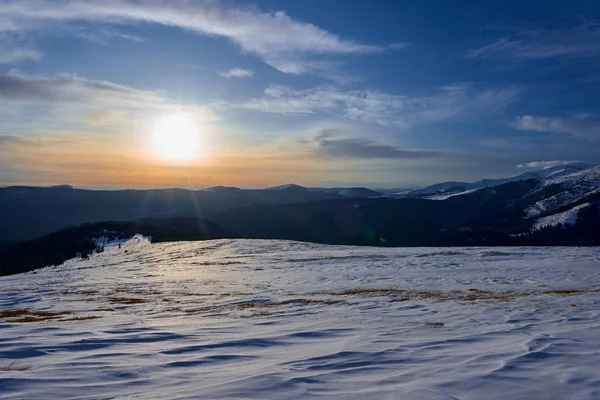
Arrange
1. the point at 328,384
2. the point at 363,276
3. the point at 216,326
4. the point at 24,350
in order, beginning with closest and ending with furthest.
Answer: the point at 328,384 < the point at 24,350 < the point at 216,326 < the point at 363,276

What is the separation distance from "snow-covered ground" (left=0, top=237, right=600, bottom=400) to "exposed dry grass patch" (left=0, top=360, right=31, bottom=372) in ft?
0.06

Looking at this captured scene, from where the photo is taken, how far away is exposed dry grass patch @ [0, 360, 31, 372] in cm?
676

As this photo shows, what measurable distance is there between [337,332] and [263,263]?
2989 centimetres

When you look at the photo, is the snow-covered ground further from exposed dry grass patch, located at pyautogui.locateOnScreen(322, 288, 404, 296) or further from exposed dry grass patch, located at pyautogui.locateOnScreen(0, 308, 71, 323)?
exposed dry grass patch, located at pyautogui.locateOnScreen(0, 308, 71, 323)

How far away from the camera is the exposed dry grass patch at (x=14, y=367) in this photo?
676 centimetres

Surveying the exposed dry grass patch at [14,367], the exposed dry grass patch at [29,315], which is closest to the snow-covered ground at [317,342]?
the exposed dry grass patch at [14,367]

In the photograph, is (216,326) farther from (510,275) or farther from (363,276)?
(510,275)

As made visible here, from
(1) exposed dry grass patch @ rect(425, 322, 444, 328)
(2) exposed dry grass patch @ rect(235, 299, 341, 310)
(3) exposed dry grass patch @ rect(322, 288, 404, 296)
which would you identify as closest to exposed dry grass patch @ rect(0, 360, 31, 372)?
(1) exposed dry grass patch @ rect(425, 322, 444, 328)

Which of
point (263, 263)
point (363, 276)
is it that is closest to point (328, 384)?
point (363, 276)

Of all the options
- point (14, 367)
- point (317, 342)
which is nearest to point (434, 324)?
point (317, 342)

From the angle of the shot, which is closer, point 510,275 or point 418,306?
point 418,306

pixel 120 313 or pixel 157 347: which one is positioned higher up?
pixel 157 347

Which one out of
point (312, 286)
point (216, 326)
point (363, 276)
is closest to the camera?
point (216, 326)

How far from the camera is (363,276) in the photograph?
27641mm
